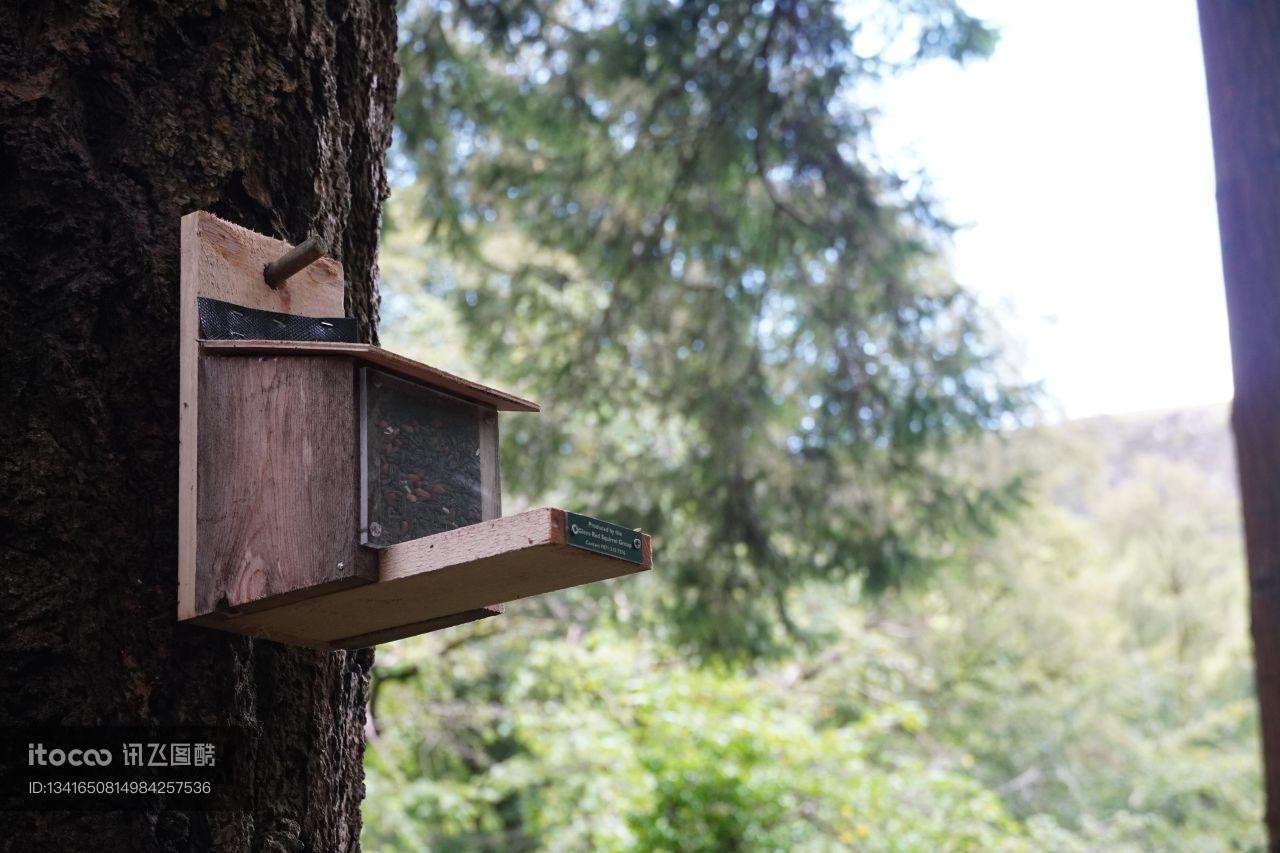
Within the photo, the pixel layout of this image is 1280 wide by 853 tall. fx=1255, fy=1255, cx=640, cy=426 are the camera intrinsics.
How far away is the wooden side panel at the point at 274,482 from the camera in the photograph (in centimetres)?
119

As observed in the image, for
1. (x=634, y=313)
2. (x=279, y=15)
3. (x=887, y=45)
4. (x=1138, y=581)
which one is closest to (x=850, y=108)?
(x=887, y=45)

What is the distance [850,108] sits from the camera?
5.15m

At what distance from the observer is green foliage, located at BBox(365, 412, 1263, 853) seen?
21.1 ft

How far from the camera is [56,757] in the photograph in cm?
111

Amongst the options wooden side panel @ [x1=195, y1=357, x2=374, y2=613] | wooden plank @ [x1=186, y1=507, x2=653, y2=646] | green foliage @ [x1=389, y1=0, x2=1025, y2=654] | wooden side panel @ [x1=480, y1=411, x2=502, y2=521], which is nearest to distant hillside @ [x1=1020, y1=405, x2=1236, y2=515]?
green foliage @ [x1=389, y1=0, x2=1025, y2=654]

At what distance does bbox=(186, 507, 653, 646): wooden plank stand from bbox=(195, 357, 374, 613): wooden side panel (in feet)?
0.11

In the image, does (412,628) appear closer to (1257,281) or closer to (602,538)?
(602,538)

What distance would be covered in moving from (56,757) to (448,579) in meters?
0.37

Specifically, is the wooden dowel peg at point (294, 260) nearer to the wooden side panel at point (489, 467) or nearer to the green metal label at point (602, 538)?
the wooden side panel at point (489, 467)

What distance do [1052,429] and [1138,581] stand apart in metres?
4.00

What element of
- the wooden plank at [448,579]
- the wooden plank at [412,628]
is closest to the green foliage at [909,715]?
the wooden plank at [412,628]

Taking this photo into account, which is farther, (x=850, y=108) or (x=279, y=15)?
(x=850, y=108)

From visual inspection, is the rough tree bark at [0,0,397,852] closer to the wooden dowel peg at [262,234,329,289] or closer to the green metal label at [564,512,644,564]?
the wooden dowel peg at [262,234,329,289]

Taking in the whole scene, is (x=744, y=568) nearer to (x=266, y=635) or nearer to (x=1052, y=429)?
(x=266, y=635)
